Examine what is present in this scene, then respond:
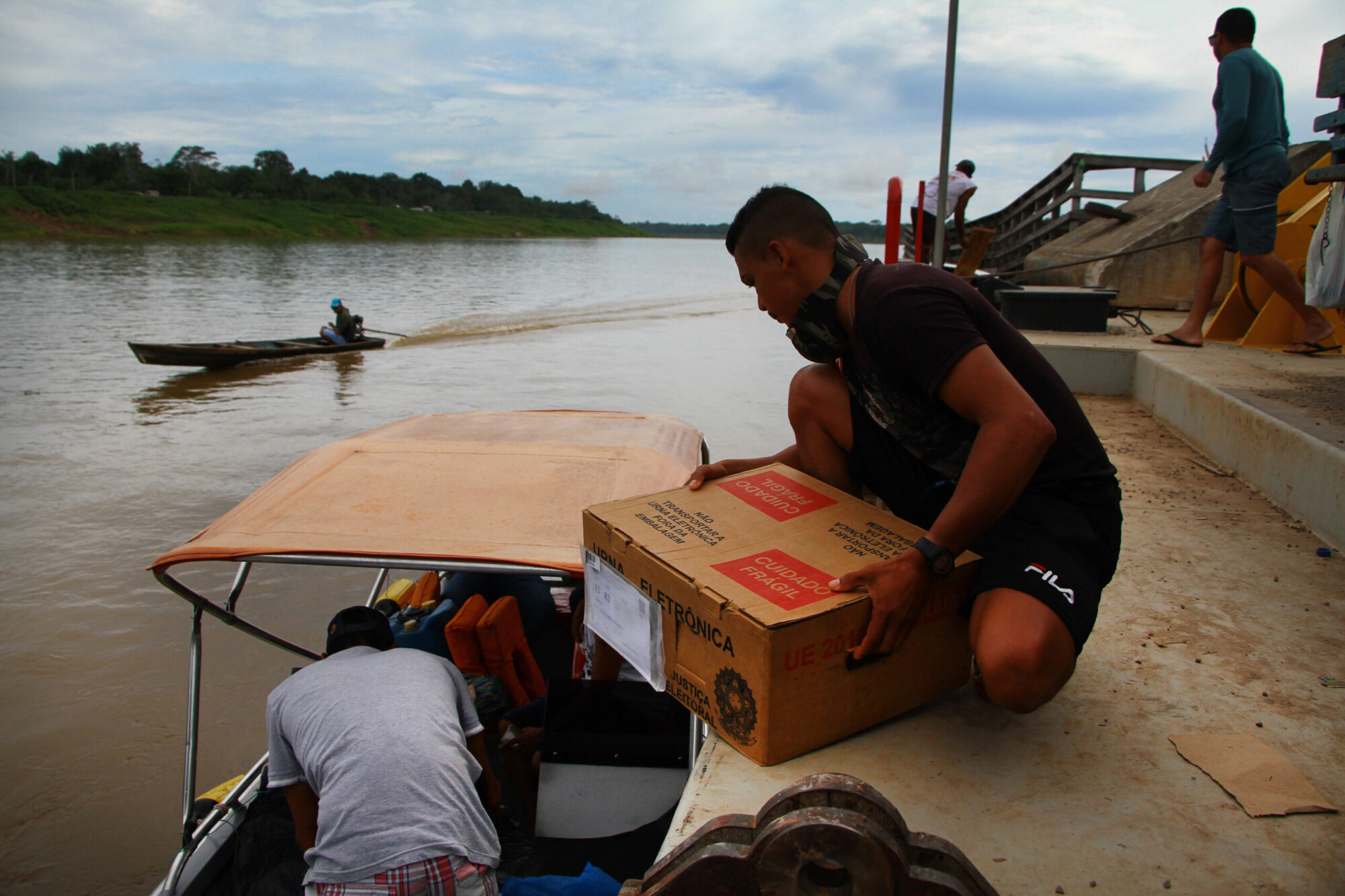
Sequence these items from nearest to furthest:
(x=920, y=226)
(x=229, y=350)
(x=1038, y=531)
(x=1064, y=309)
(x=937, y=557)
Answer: (x=937, y=557)
(x=1038, y=531)
(x=1064, y=309)
(x=920, y=226)
(x=229, y=350)

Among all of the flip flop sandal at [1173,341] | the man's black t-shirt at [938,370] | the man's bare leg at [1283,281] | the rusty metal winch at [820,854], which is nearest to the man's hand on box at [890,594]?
the man's black t-shirt at [938,370]

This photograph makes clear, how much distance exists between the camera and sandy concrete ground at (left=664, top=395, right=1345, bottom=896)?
4.94 ft

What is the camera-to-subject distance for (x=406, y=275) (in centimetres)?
4719

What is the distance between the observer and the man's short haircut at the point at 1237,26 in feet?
16.9

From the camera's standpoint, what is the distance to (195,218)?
6400 centimetres

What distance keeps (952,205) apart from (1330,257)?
6971 mm

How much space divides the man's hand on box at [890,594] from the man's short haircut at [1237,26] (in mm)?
5458

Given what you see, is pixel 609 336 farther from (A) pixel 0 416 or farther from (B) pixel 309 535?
(B) pixel 309 535

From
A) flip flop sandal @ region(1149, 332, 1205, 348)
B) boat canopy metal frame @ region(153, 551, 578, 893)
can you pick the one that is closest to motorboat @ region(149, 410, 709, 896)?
boat canopy metal frame @ region(153, 551, 578, 893)

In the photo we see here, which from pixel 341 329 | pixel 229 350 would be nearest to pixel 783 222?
pixel 229 350

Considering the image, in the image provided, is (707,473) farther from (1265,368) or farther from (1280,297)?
(1280,297)

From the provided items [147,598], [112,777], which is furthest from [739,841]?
[147,598]

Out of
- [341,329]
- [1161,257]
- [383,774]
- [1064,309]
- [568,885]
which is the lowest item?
[568,885]

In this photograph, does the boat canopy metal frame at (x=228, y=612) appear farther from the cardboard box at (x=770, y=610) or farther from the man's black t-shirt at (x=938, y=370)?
the man's black t-shirt at (x=938, y=370)
